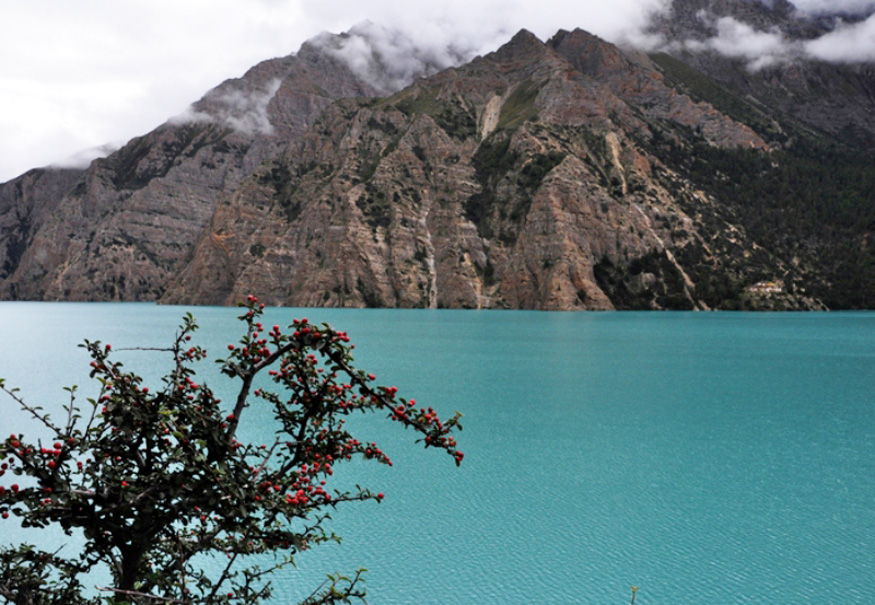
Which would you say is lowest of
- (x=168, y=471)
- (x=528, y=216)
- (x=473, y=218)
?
(x=168, y=471)

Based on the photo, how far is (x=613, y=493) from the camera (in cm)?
1661

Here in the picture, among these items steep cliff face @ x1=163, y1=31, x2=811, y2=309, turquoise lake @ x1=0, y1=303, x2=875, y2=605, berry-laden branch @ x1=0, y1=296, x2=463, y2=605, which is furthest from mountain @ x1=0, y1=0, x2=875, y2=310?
berry-laden branch @ x1=0, y1=296, x2=463, y2=605

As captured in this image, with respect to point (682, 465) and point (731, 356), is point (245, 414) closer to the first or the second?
point (682, 465)

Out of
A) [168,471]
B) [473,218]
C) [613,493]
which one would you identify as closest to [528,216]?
[473,218]

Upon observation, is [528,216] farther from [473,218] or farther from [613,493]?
[613,493]

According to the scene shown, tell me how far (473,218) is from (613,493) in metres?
145

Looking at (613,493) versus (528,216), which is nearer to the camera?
(613,493)

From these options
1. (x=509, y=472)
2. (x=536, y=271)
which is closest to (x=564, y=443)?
(x=509, y=472)

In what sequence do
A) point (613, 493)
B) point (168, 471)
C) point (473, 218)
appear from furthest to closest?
point (473, 218), point (613, 493), point (168, 471)

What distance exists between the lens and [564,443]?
21.8 meters

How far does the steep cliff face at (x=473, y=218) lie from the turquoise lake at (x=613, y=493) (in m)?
108

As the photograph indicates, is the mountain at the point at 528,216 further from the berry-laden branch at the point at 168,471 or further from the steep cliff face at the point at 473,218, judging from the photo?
the berry-laden branch at the point at 168,471

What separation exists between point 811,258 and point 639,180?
2105 inches

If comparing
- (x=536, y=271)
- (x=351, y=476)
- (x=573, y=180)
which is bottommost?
(x=351, y=476)
